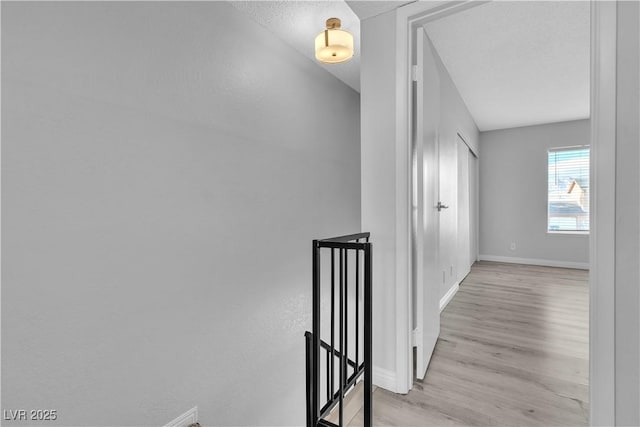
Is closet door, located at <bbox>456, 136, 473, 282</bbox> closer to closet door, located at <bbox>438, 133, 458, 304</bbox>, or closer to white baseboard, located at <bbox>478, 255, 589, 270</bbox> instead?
closet door, located at <bbox>438, 133, 458, 304</bbox>

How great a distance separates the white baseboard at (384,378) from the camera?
170cm

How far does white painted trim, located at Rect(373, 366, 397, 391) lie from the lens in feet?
5.59

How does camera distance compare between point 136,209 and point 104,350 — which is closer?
point 104,350

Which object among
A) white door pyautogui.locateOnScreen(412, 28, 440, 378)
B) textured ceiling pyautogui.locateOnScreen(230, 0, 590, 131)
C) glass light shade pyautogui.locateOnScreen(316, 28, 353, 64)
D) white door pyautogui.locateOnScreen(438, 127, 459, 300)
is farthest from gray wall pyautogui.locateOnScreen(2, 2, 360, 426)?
white door pyautogui.locateOnScreen(438, 127, 459, 300)

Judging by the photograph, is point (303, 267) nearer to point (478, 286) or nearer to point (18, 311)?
point (18, 311)

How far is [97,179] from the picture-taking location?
4.76ft

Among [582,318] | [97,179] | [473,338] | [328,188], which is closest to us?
[97,179]

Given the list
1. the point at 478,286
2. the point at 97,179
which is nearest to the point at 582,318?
the point at 478,286

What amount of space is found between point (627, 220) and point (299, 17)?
86.7 inches

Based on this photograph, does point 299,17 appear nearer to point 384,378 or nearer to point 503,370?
point 384,378

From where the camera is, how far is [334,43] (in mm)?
1776

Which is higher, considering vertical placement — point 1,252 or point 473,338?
point 1,252

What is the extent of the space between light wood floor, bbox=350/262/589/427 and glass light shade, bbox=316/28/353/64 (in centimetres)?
196

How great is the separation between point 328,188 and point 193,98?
64.6 inches
